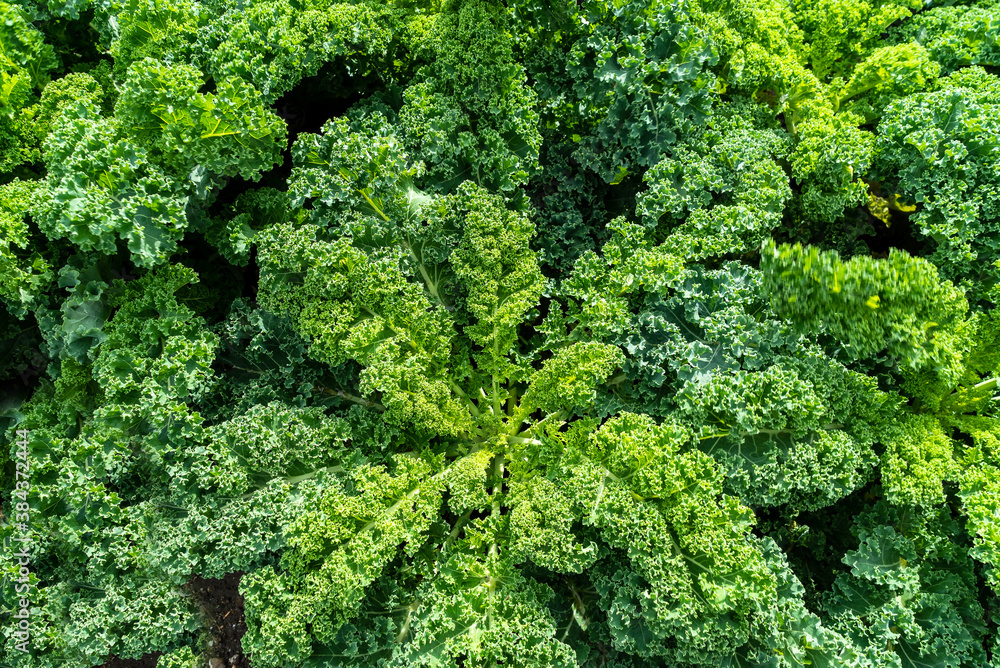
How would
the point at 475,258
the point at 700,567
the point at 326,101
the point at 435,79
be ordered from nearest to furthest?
the point at 700,567 < the point at 475,258 < the point at 435,79 < the point at 326,101

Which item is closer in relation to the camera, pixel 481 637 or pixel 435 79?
pixel 481 637

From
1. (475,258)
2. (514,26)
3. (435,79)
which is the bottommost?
(475,258)

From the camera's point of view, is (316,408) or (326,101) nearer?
(316,408)

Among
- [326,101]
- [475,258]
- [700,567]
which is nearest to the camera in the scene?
[700,567]

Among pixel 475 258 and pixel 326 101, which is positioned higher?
pixel 326 101

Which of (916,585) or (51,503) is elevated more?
(51,503)

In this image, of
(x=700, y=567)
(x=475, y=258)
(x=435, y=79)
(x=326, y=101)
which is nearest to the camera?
(x=700, y=567)

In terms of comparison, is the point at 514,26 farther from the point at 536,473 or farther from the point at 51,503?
the point at 51,503

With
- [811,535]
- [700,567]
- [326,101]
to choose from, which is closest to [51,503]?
[326,101]

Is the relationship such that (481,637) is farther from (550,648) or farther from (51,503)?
(51,503)

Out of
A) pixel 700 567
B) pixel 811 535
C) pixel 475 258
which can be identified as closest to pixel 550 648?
pixel 700 567
